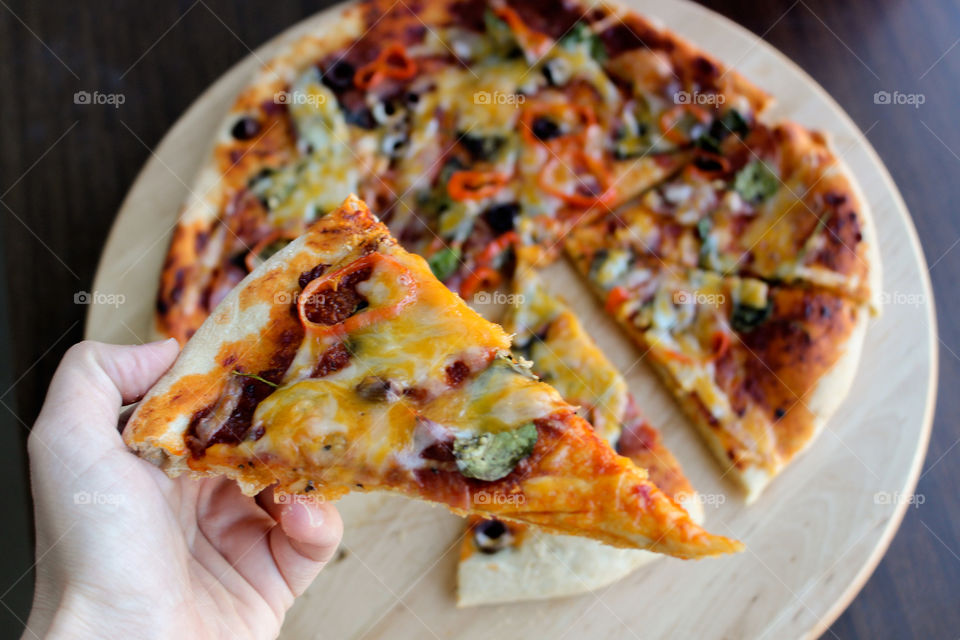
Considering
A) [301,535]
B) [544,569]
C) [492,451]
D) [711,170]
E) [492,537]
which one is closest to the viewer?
[492,451]

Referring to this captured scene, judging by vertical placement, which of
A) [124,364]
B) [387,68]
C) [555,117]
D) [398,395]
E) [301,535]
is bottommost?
[301,535]

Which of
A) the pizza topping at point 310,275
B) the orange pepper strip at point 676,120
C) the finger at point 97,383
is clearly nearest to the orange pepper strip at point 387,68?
the orange pepper strip at point 676,120

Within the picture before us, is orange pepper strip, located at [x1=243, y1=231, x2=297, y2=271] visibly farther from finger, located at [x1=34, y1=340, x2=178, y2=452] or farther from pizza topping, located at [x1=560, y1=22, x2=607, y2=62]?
pizza topping, located at [x1=560, y1=22, x2=607, y2=62]

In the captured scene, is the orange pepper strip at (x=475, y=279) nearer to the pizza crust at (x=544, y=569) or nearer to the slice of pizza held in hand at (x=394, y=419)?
the pizza crust at (x=544, y=569)

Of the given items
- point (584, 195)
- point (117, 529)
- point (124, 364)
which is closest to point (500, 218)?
point (584, 195)

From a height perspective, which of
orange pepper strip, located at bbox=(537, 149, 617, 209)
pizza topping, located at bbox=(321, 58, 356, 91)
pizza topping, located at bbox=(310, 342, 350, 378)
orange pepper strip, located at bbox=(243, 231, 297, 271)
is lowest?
orange pepper strip, located at bbox=(243, 231, 297, 271)

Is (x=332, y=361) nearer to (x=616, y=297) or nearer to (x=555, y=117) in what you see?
(x=616, y=297)

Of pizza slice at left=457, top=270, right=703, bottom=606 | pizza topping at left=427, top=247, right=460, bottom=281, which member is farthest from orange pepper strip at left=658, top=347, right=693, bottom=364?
pizza topping at left=427, top=247, right=460, bottom=281
